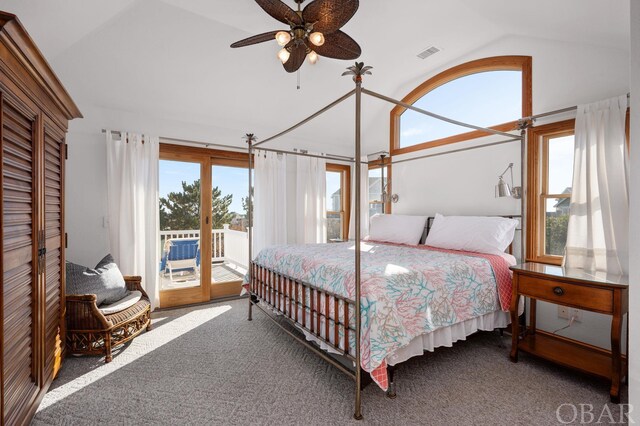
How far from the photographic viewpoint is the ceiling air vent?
339 centimetres

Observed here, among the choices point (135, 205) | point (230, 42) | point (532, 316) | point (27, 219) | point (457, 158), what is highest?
point (230, 42)

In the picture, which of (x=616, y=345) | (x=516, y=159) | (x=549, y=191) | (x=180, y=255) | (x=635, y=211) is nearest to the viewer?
(x=635, y=211)

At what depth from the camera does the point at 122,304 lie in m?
2.65

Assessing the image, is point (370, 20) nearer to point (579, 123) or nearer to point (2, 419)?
point (579, 123)

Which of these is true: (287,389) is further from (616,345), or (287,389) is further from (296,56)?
(296,56)

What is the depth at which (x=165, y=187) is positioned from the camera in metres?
3.75

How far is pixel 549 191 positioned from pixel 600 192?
608 millimetres

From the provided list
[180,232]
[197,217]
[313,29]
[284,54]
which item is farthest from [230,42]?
[180,232]

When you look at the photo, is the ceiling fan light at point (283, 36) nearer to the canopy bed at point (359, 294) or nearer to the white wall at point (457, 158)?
the canopy bed at point (359, 294)

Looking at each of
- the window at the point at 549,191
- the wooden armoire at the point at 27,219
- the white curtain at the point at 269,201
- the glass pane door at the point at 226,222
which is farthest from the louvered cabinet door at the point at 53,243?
the window at the point at 549,191

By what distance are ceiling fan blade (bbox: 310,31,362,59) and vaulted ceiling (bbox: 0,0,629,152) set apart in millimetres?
728

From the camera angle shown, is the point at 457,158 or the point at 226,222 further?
the point at 226,222

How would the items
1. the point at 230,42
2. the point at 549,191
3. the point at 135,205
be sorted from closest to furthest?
the point at 549,191, the point at 230,42, the point at 135,205

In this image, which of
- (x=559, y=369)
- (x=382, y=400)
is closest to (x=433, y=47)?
(x=559, y=369)
